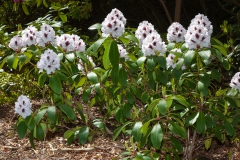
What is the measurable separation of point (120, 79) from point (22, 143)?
2048mm

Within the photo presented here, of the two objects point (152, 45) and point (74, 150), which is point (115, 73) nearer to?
point (152, 45)

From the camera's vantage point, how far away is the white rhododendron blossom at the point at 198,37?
2.48 metres

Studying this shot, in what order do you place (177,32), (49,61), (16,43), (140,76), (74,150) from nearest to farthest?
(49,61), (16,43), (177,32), (140,76), (74,150)

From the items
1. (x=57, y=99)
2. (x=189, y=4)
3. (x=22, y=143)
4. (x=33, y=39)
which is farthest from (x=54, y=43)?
(x=189, y=4)

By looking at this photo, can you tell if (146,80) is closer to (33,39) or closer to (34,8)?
(33,39)

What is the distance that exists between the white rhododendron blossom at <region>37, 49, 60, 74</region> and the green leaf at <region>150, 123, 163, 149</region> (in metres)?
0.65

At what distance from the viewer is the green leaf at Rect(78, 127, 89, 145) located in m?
2.80

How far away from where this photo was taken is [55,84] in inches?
102

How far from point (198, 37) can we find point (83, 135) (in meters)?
0.93

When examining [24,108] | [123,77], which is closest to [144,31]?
[123,77]

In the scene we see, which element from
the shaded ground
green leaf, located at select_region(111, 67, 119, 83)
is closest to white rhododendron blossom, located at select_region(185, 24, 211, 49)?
green leaf, located at select_region(111, 67, 119, 83)

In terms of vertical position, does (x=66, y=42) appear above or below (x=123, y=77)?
above

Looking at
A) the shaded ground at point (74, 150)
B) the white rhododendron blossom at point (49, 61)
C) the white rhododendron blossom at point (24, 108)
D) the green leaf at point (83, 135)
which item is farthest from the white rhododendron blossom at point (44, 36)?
the shaded ground at point (74, 150)

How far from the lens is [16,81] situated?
5.28 meters
